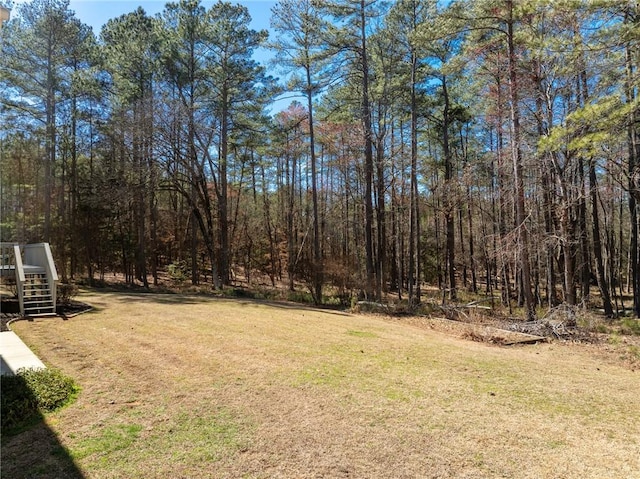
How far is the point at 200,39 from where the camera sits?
663 inches

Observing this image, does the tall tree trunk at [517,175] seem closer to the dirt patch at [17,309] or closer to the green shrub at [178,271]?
the dirt patch at [17,309]

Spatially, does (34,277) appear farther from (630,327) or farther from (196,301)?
(630,327)

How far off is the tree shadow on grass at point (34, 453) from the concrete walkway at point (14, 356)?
128cm

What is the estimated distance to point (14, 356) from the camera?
5059mm

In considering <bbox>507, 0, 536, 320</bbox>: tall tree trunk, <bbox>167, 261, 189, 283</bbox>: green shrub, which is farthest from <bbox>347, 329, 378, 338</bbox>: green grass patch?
<bbox>167, 261, 189, 283</bbox>: green shrub

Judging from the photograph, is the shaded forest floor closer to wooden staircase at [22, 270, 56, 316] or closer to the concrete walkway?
wooden staircase at [22, 270, 56, 316]

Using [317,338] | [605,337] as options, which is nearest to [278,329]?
[317,338]

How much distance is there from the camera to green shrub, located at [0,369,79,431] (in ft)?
11.3

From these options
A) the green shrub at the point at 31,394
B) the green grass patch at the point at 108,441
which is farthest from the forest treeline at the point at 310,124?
the green shrub at the point at 31,394

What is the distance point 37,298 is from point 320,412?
8.36 meters

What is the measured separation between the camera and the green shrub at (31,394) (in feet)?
11.3

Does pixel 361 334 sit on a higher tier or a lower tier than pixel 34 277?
lower

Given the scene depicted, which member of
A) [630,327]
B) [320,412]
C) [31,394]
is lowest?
[630,327]

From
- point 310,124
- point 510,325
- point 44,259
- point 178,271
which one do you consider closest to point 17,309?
point 44,259
